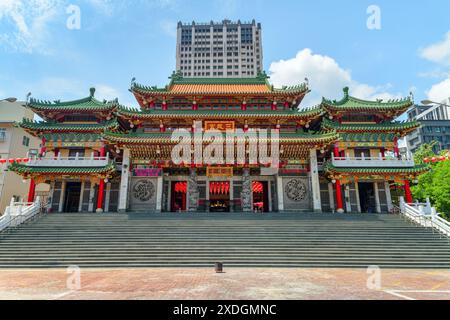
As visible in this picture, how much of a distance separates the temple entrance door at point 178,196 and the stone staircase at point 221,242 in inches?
215

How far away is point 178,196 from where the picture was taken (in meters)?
23.6

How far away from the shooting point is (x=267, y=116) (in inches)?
909

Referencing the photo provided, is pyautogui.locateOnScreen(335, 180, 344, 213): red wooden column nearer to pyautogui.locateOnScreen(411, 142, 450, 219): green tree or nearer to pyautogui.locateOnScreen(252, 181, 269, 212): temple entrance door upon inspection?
pyautogui.locateOnScreen(252, 181, 269, 212): temple entrance door

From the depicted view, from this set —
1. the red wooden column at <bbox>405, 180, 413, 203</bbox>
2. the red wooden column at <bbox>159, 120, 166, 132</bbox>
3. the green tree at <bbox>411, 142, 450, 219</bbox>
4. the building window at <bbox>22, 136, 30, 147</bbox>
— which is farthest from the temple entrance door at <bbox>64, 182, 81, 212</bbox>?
the green tree at <bbox>411, 142, 450, 219</bbox>

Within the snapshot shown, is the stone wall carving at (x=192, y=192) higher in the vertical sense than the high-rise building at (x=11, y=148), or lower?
lower

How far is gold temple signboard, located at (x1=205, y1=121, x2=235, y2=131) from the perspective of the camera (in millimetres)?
23375

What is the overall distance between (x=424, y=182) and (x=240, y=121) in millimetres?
22046

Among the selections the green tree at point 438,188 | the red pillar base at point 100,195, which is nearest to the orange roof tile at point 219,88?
the red pillar base at point 100,195

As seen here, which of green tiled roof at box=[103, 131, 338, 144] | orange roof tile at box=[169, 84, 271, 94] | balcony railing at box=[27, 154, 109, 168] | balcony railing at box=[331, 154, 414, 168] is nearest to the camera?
green tiled roof at box=[103, 131, 338, 144]

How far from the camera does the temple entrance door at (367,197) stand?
23.2 m

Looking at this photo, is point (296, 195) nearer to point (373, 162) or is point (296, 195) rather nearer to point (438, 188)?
point (373, 162)

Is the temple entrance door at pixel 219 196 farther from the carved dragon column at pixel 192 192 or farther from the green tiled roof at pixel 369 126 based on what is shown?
the green tiled roof at pixel 369 126

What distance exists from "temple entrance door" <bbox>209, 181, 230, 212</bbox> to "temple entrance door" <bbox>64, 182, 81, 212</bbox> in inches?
482

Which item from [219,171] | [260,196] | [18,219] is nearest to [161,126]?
[219,171]
